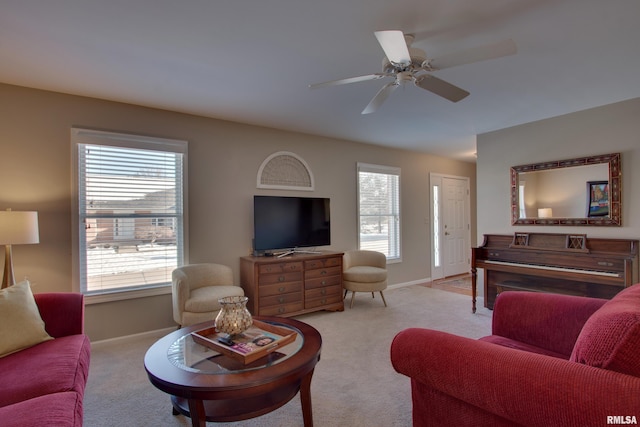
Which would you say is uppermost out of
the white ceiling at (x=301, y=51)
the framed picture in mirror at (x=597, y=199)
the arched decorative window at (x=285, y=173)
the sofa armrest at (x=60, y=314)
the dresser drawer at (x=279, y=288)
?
the white ceiling at (x=301, y=51)

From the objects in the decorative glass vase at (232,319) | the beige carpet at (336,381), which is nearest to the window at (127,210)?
the beige carpet at (336,381)

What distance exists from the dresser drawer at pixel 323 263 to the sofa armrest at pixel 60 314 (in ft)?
7.57

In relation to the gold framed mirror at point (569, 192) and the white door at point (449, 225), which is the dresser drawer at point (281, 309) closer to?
the gold framed mirror at point (569, 192)

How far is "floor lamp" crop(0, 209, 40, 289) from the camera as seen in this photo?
7.86 ft

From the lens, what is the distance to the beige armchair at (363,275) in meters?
4.30

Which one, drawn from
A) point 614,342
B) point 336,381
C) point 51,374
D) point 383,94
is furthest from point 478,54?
point 51,374

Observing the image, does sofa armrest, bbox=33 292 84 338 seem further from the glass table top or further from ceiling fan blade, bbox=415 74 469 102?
ceiling fan blade, bbox=415 74 469 102

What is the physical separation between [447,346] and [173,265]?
10.3 feet

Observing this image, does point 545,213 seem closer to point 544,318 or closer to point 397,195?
point 397,195

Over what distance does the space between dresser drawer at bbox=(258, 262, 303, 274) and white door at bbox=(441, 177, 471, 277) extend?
3.66m

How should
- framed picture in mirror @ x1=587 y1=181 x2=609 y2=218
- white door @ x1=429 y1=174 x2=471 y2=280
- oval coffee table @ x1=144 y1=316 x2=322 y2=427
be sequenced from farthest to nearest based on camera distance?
1. white door @ x1=429 y1=174 x2=471 y2=280
2. framed picture in mirror @ x1=587 y1=181 x2=609 y2=218
3. oval coffee table @ x1=144 y1=316 x2=322 y2=427

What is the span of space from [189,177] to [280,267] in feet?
4.78

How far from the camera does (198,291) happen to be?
10.8ft
